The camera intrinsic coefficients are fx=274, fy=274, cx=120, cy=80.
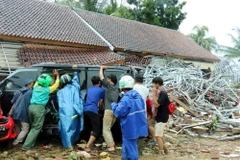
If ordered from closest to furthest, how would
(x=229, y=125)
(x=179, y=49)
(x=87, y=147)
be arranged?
(x=87, y=147), (x=229, y=125), (x=179, y=49)

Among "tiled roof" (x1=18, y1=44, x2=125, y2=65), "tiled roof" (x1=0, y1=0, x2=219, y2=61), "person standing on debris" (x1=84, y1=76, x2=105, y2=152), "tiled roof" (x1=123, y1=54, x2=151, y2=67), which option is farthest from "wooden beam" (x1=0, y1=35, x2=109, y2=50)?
"person standing on debris" (x1=84, y1=76, x2=105, y2=152)

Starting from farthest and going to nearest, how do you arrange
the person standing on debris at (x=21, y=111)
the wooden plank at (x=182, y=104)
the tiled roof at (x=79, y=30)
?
the tiled roof at (x=79, y=30) < the wooden plank at (x=182, y=104) < the person standing on debris at (x=21, y=111)

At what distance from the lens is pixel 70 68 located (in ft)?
20.7

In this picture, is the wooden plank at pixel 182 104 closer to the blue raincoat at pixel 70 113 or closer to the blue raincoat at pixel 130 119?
the blue raincoat at pixel 70 113

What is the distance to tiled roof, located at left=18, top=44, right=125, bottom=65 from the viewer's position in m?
13.9

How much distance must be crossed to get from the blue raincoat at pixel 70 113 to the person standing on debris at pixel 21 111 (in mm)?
671

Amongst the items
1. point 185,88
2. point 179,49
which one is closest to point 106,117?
point 185,88

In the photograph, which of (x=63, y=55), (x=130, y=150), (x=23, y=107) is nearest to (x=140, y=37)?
(x=63, y=55)

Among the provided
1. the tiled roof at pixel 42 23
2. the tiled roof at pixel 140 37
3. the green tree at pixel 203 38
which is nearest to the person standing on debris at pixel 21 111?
the tiled roof at pixel 42 23

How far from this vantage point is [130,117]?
4.36 metres

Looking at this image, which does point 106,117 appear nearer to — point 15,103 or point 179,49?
point 15,103

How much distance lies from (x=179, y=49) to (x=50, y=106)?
20.7m

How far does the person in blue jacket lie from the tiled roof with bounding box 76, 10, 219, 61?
13932 millimetres

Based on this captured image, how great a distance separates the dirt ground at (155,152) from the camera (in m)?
5.41
